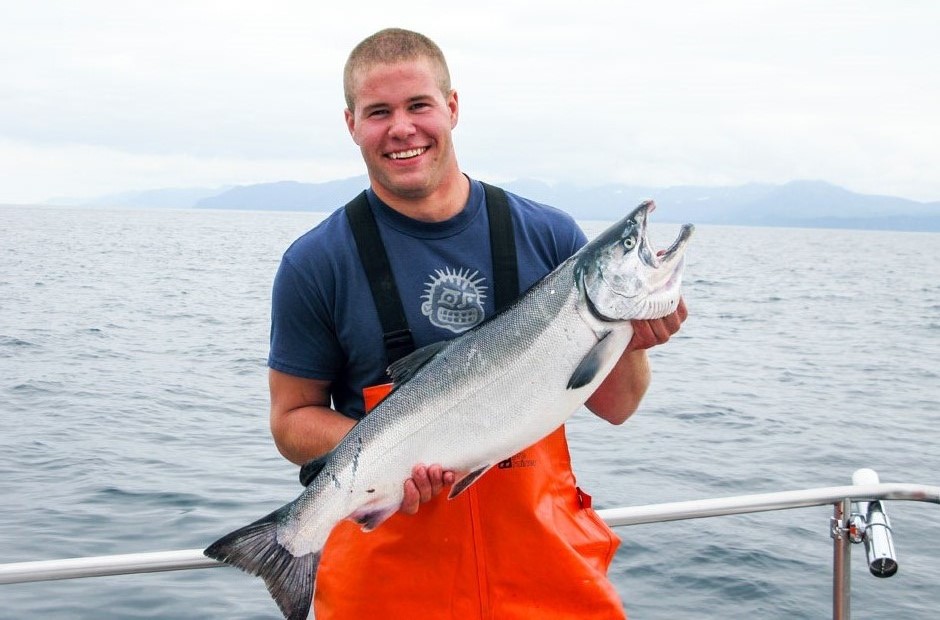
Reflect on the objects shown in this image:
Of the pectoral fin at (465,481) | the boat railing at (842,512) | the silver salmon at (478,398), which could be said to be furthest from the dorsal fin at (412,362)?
the boat railing at (842,512)

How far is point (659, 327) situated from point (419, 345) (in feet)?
2.76

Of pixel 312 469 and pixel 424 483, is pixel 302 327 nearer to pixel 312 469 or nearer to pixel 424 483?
pixel 312 469

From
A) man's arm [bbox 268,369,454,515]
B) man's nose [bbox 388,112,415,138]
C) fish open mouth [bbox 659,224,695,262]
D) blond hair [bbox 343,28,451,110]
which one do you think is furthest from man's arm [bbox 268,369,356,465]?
fish open mouth [bbox 659,224,695,262]

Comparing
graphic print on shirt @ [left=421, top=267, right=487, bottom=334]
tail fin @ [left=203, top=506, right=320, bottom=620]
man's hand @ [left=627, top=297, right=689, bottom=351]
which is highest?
graphic print on shirt @ [left=421, top=267, right=487, bottom=334]

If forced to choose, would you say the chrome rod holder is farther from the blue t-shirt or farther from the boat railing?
the blue t-shirt

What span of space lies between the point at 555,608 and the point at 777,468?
30.8 ft

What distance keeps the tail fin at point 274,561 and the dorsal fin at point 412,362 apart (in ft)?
1.92

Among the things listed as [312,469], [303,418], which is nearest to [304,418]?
[303,418]

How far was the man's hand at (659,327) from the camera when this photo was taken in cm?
324

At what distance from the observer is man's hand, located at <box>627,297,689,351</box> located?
3.24 meters

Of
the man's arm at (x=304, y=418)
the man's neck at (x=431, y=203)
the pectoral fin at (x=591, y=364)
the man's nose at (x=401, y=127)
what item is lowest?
the man's arm at (x=304, y=418)

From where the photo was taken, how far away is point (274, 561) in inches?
125

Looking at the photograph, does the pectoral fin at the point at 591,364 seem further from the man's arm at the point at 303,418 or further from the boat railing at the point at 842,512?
the man's arm at the point at 303,418

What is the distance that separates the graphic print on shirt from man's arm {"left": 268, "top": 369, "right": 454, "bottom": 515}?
49cm
